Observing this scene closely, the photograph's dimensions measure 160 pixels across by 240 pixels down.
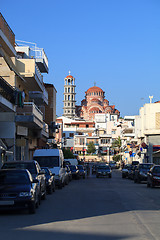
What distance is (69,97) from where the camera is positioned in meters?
197

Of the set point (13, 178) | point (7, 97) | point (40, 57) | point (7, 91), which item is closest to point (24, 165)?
point (13, 178)

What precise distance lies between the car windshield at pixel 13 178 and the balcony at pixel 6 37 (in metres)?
16.8

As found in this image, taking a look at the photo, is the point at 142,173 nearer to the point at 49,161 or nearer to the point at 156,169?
the point at 156,169

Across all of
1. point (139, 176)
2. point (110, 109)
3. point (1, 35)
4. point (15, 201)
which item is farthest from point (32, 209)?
point (110, 109)

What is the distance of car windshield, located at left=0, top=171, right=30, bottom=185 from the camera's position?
14242mm

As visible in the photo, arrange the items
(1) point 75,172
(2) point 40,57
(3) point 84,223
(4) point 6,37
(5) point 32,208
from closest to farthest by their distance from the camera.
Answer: (3) point 84,223, (5) point 32,208, (4) point 6,37, (1) point 75,172, (2) point 40,57

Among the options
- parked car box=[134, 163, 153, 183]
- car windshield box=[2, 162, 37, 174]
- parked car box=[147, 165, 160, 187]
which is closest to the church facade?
parked car box=[134, 163, 153, 183]

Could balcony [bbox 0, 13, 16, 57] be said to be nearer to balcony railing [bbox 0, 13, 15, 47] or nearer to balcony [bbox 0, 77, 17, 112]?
balcony railing [bbox 0, 13, 15, 47]

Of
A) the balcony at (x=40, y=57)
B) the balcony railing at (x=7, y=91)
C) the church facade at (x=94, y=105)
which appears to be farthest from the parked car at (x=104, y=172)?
the church facade at (x=94, y=105)

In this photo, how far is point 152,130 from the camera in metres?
68.0

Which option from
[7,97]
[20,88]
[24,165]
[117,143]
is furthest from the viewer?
[117,143]

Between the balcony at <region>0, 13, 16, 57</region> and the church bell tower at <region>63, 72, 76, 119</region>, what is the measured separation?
159m

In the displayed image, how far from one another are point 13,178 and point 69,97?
18294 centimetres

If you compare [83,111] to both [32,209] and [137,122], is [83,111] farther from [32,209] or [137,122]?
[32,209]
